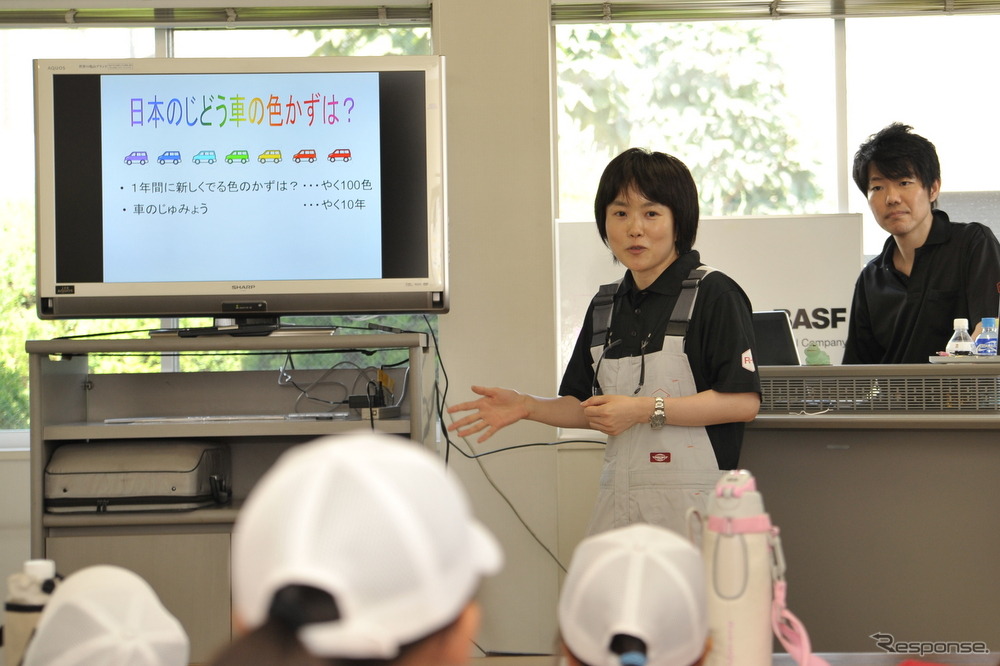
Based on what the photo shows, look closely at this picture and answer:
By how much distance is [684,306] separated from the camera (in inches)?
75.8

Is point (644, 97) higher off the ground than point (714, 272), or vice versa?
point (644, 97)

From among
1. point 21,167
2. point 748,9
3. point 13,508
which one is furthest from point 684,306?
point 21,167

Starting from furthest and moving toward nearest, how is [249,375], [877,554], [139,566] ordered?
[249,375], [139,566], [877,554]

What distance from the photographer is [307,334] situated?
2479 mm

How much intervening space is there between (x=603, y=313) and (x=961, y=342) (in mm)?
929

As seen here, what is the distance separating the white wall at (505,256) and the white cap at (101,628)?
231cm

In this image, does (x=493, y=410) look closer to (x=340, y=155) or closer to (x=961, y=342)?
(x=340, y=155)

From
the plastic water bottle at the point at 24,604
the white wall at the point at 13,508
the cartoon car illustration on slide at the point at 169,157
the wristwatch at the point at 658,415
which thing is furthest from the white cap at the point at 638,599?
the white wall at the point at 13,508

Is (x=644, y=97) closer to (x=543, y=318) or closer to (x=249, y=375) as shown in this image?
(x=543, y=318)

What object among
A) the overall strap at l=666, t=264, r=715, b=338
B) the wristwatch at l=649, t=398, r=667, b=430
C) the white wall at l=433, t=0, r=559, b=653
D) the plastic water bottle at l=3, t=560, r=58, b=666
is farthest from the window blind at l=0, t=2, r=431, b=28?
the plastic water bottle at l=3, t=560, r=58, b=666

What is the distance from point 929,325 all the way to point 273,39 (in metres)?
2.39

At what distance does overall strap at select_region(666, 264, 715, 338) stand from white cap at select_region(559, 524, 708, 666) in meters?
1.16

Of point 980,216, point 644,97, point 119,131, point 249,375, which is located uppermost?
point 644,97

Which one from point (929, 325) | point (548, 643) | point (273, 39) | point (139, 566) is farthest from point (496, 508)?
point (273, 39)
